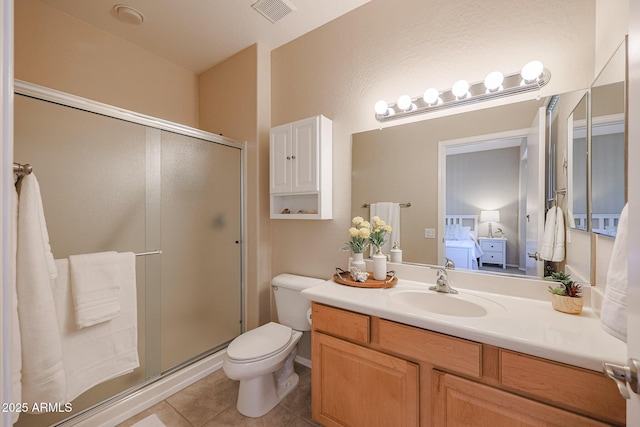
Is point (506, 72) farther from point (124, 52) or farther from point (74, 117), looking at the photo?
point (124, 52)

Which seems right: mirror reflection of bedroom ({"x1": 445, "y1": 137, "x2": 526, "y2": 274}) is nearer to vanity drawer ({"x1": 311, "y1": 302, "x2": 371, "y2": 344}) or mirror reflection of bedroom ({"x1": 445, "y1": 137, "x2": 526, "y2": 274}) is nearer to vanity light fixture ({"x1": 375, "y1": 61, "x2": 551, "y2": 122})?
vanity light fixture ({"x1": 375, "y1": 61, "x2": 551, "y2": 122})

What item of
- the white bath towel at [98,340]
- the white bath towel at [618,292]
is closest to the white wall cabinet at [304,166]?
the white bath towel at [98,340]

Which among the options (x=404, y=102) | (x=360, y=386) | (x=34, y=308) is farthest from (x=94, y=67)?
(x=360, y=386)

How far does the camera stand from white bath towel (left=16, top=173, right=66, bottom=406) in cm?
98

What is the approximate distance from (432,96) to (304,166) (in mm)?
943

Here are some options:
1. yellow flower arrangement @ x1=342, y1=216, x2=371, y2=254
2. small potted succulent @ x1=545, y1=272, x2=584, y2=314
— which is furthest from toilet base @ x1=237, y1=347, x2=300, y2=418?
small potted succulent @ x1=545, y1=272, x2=584, y2=314

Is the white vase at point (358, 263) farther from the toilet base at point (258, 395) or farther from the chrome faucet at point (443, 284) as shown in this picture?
the toilet base at point (258, 395)

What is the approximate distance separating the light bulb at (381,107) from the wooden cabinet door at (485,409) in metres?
1.48

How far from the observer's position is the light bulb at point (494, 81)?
1326 millimetres

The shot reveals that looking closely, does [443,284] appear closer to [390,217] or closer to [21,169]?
[390,217]

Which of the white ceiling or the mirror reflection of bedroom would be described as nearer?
the mirror reflection of bedroom

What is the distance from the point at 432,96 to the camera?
1.51m

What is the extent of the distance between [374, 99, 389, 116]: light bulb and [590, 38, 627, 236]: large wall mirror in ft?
3.21

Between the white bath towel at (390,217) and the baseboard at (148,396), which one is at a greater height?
the white bath towel at (390,217)
